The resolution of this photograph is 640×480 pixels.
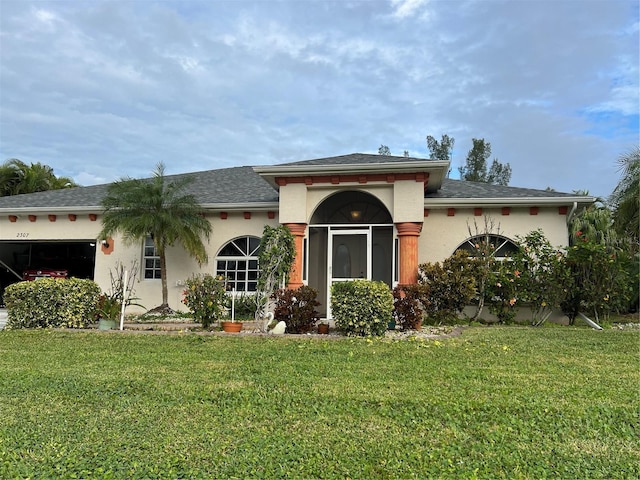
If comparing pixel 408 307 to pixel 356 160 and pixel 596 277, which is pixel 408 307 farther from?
pixel 596 277

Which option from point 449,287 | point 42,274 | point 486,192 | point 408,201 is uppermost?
point 486,192

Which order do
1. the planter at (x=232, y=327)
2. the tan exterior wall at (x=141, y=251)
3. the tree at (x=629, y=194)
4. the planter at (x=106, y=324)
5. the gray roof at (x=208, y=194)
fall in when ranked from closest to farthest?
the planter at (x=232, y=327)
the planter at (x=106, y=324)
the tree at (x=629, y=194)
the tan exterior wall at (x=141, y=251)
the gray roof at (x=208, y=194)

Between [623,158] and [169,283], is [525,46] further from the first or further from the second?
[169,283]

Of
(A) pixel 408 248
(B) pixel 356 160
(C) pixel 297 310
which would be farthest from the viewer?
(B) pixel 356 160

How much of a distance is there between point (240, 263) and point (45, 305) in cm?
532

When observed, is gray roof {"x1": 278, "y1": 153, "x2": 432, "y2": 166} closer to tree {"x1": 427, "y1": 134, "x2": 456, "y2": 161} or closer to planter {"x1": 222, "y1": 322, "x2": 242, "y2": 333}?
planter {"x1": 222, "y1": 322, "x2": 242, "y2": 333}

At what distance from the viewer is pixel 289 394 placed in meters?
4.45

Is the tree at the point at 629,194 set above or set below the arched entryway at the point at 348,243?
above

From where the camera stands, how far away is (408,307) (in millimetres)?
9672

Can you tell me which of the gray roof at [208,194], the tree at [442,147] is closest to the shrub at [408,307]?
the gray roof at [208,194]

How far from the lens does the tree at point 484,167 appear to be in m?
38.5

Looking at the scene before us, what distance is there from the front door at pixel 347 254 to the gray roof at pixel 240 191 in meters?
1.97

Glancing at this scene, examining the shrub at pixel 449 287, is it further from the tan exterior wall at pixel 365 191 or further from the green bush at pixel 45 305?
the green bush at pixel 45 305

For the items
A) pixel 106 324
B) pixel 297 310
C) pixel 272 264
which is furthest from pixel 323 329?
pixel 106 324
